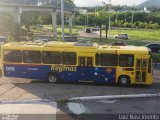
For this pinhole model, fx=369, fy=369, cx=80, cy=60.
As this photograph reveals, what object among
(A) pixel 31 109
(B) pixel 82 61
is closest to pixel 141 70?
(B) pixel 82 61

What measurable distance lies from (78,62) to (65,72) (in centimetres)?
119

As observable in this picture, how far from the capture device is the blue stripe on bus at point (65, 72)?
24.8 meters

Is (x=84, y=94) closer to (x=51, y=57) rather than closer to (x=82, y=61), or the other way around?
(x=82, y=61)

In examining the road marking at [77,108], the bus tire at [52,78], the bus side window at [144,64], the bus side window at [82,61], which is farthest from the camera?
the bus tire at [52,78]

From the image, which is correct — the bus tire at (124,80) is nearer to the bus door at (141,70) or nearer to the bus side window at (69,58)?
the bus door at (141,70)

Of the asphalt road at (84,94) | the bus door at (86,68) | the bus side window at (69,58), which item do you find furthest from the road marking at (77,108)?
the bus side window at (69,58)

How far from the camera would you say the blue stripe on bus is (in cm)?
2475

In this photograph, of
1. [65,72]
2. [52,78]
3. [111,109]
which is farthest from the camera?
[52,78]

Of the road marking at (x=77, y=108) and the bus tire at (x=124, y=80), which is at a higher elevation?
the bus tire at (x=124, y=80)

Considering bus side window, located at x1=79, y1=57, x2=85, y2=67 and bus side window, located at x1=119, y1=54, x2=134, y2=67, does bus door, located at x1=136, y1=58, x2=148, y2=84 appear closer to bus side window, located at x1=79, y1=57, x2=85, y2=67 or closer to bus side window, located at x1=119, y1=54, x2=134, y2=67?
bus side window, located at x1=119, y1=54, x2=134, y2=67

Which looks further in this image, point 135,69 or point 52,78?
point 52,78

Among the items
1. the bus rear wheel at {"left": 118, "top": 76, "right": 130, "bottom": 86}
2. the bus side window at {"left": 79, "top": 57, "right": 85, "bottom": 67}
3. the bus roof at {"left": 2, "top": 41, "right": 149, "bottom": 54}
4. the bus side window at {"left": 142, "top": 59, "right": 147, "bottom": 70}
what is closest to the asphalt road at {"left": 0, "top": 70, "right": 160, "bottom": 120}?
the bus rear wheel at {"left": 118, "top": 76, "right": 130, "bottom": 86}

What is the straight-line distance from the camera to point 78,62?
25.0m

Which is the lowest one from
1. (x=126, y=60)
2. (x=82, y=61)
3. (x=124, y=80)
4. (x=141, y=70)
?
(x=124, y=80)
